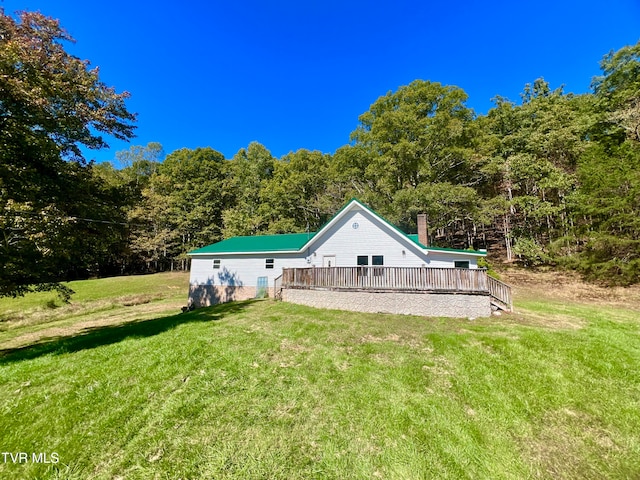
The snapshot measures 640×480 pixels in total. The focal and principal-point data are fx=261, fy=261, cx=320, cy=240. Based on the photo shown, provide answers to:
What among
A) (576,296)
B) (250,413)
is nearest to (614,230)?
(576,296)

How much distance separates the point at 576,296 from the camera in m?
16.6

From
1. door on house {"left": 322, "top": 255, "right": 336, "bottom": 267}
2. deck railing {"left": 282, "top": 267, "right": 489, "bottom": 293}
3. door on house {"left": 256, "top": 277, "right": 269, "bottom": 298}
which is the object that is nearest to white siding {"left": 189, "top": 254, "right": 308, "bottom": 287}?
door on house {"left": 256, "top": 277, "right": 269, "bottom": 298}

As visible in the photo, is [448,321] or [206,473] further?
[448,321]

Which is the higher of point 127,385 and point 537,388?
point 127,385

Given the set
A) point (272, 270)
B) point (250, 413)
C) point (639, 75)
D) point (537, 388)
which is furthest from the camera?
point (639, 75)

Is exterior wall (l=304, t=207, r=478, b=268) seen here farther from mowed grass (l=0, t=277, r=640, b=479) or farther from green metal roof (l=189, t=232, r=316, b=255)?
mowed grass (l=0, t=277, r=640, b=479)

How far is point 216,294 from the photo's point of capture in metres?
19.3

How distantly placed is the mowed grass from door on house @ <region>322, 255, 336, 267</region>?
29.2ft

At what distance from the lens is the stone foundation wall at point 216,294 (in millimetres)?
18578

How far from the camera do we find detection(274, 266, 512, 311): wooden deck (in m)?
10.8

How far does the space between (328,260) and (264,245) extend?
5.24 m

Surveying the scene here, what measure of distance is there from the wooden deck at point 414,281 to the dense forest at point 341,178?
357 inches

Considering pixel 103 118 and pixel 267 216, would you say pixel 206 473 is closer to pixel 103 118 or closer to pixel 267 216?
pixel 103 118

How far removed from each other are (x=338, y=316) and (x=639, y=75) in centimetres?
3522
